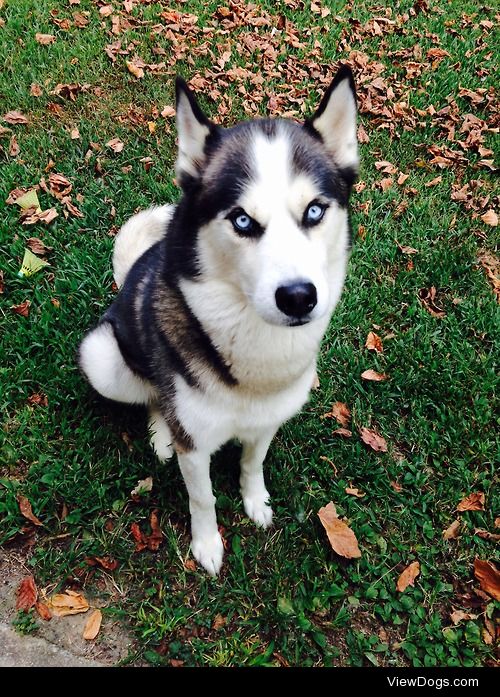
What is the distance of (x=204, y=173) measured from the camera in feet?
6.55

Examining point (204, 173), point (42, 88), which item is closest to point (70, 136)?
point (42, 88)

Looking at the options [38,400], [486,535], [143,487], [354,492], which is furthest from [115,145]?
[486,535]

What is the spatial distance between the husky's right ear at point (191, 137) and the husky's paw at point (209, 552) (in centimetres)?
167

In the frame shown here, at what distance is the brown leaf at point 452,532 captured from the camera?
9.11 ft

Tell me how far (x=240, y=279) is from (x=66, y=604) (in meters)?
1.69

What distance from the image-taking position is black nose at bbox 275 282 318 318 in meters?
1.67

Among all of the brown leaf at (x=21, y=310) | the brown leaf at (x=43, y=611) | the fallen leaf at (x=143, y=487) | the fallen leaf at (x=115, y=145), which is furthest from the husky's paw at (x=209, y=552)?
the fallen leaf at (x=115, y=145)

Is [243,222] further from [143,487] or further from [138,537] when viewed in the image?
[138,537]

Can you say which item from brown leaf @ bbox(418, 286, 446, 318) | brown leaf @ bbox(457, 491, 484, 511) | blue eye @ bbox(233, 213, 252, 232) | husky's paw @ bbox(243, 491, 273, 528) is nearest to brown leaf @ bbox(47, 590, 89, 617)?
husky's paw @ bbox(243, 491, 273, 528)

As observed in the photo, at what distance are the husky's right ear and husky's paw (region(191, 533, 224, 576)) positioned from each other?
1.67 meters

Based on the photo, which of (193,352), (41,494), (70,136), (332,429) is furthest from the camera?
(70,136)
